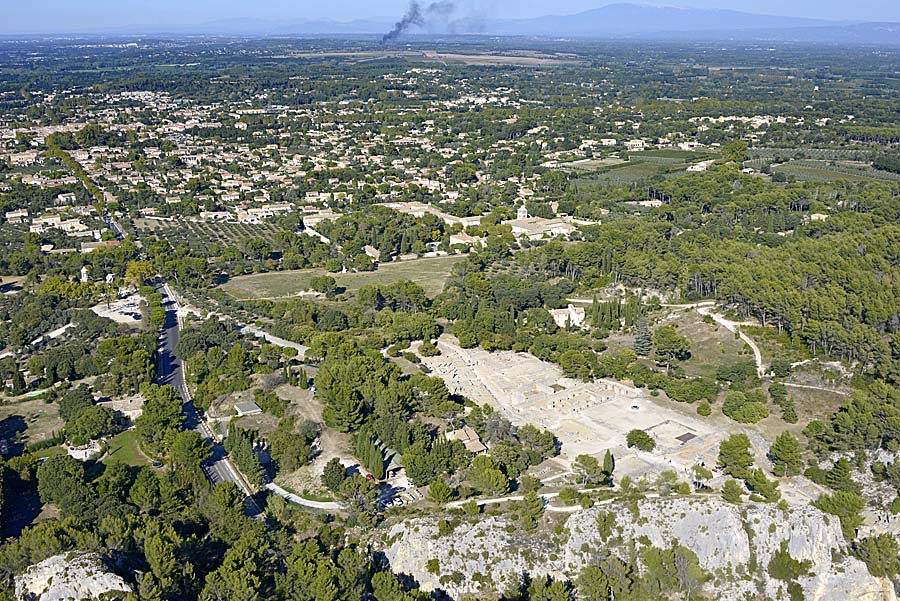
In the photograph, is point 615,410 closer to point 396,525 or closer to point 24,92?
point 396,525

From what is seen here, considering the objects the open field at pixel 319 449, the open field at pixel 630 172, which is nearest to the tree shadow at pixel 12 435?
the open field at pixel 319 449

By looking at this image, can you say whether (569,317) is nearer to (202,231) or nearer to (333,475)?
(333,475)

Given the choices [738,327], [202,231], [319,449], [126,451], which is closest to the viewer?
[319,449]

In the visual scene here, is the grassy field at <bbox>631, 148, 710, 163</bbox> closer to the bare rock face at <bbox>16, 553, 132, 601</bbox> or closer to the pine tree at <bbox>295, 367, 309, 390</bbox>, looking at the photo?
the pine tree at <bbox>295, 367, 309, 390</bbox>

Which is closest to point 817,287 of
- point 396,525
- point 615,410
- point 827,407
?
point 827,407

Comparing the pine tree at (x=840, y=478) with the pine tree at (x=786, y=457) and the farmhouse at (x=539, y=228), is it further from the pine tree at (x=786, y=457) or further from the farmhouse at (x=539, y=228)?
the farmhouse at (x=539, y=228)

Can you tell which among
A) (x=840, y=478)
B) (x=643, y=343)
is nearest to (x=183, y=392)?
(x=643, y=343)
